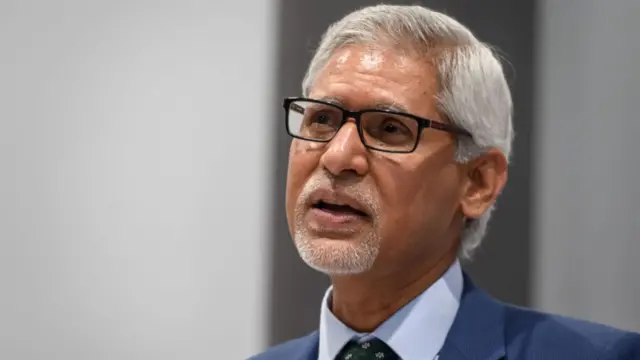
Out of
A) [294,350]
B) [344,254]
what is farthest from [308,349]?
[344,254]

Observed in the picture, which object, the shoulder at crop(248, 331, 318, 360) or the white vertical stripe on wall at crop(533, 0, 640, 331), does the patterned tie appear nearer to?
the shoulder at crop(248, 331, 318, 360)

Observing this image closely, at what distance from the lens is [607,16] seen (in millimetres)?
1706

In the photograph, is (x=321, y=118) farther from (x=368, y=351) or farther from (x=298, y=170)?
(x=368, y=351)

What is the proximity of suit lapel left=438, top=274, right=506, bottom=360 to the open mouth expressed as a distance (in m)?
0.24

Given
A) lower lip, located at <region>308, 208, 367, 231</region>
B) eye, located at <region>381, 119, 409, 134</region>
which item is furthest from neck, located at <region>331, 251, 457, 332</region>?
eye, located at <region>381, 119, 409, 134</region>

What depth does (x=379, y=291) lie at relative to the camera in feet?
4.52

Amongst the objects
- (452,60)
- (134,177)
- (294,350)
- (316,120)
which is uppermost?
(452,60)

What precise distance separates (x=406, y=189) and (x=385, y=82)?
0.17 meters

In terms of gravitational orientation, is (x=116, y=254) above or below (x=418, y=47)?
below

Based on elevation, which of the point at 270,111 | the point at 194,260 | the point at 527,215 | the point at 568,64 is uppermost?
the point at 568,64

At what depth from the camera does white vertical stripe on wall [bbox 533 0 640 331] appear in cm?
162

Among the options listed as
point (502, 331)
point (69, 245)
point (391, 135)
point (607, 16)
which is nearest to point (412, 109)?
point (391, 135)

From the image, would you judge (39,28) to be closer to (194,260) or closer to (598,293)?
(194,260)

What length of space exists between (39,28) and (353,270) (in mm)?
1043
